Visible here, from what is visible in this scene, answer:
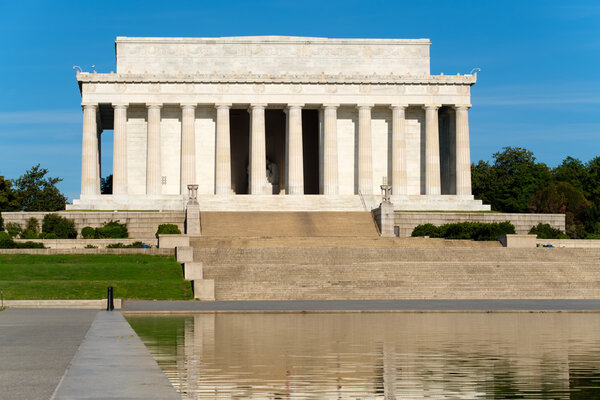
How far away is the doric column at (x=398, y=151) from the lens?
9106cm

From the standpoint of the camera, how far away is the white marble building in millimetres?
88688

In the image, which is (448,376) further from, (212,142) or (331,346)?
(212,142)

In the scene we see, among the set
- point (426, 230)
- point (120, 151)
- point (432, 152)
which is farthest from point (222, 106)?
point (426, 230)

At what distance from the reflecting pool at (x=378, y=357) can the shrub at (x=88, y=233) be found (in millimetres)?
40839

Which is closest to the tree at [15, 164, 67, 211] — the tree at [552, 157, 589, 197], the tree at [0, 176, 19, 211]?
the tree at [0, 176, 19, 211]

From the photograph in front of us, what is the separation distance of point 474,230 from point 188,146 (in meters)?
33.0

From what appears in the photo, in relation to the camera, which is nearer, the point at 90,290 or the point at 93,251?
the point at 90,290

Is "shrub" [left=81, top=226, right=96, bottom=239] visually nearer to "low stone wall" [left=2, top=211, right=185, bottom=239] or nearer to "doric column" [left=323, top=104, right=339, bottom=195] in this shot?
"low stone wall" [left=2, top=211, right=185, bottom=239]

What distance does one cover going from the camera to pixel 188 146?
90.2m

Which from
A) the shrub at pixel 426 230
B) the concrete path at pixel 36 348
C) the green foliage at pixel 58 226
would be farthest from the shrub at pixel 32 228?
the concrete path at pixel 36 348

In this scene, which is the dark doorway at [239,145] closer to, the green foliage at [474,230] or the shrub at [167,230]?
the shrub at [167,230]

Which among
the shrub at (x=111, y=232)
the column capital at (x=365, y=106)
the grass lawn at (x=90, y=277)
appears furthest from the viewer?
the column capital at (x=365, y=106)

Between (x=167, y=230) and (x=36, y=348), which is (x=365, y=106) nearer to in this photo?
(x=167, y=230)

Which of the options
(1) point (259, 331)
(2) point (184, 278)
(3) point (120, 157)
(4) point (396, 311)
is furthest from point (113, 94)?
(1) point (259, 331)
